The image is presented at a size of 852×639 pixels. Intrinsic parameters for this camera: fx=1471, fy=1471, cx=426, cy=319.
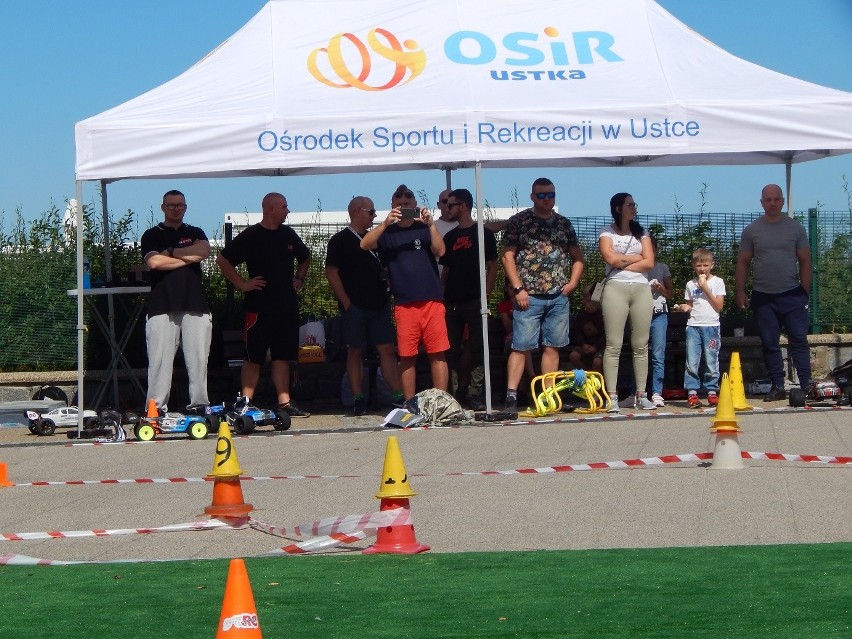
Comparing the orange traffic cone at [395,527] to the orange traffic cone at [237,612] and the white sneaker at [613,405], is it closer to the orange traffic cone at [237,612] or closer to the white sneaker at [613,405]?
the orange traffic cone at [237,612]

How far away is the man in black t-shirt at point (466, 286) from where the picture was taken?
14.8m

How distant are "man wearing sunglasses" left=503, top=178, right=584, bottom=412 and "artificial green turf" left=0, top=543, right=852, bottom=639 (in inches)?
287

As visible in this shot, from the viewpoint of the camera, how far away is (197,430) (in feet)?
44.1

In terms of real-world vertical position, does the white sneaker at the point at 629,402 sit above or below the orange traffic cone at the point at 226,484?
below

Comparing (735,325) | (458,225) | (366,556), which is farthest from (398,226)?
(366,556)

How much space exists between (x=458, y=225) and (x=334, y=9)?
250 centimetres

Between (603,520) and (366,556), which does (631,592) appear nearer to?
(366,556)

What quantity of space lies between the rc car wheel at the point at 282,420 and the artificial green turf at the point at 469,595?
21.9 feet

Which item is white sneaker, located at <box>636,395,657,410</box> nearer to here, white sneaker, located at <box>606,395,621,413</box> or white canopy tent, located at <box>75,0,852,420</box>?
white sneaker, located at <box>606,395,621,413</box>

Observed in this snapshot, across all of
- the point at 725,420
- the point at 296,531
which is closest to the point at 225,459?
the point at 296,531

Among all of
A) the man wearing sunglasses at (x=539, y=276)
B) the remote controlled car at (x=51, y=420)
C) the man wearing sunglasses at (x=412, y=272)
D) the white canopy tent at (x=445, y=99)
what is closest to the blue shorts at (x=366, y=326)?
the man wearing sunglasses at (x=412, y=272)

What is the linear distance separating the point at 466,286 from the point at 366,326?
1137mm

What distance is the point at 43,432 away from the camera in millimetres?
14312

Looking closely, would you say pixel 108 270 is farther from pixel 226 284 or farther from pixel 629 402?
pixel 629 402
